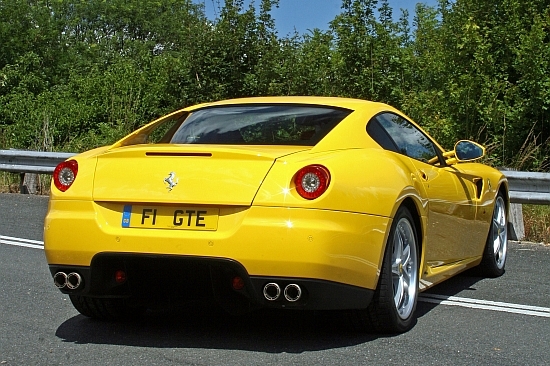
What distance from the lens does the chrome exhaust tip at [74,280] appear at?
488 centimetres

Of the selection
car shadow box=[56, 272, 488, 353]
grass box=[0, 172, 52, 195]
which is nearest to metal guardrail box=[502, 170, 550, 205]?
car shadow box=[56, 272, 488, 353]

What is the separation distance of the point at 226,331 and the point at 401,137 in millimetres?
1644

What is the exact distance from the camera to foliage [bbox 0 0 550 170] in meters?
17.0

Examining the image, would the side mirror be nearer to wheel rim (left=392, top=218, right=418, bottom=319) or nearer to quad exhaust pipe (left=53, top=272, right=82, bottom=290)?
wheel rim (left=392, top=218, right=418, bottom=319)

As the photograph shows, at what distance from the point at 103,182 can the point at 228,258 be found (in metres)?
0.82

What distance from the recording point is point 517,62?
16891 millimetres

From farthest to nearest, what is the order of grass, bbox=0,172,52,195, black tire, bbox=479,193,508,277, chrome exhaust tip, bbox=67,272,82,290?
1. grass, bbox=0,172,52,195
2. black tire, bbox=479,193,508,277
3. chrome exhaust tip, bbox=67,272,82,290

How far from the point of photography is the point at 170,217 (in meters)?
4.69

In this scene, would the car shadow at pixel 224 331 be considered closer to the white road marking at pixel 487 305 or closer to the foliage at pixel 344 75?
the white road marking at pixel 487 305

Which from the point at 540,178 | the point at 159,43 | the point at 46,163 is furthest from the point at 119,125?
the point at 159,43

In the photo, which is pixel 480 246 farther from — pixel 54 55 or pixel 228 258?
pixel 54 55

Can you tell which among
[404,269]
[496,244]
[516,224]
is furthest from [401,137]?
[516,224]

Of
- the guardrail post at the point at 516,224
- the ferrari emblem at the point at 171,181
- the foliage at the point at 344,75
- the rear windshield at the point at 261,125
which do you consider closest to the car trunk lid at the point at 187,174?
the ferrari emblem at the point at 171,181

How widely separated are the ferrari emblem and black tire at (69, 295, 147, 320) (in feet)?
3.36
